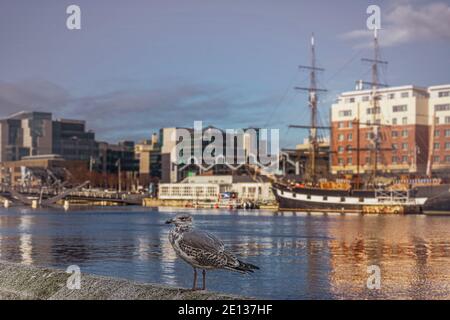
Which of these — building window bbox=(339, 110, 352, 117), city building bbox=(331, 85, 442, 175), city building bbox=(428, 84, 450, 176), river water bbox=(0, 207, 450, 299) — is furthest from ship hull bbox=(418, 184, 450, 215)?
river water bbox=(0, 207, 450, 299)

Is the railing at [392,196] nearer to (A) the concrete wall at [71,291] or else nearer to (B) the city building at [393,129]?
(B) the city building at [393,129]

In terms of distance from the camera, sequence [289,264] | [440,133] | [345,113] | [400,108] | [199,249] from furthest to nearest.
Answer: [345,113] < [400,108] < [440,133] < [289,264] < [199,249]

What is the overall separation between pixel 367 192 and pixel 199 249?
5143 inches

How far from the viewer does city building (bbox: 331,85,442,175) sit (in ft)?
524

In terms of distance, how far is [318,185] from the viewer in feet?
488

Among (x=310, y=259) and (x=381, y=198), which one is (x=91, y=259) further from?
(x=381, y=198)

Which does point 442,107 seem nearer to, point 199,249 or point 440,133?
point 440,133

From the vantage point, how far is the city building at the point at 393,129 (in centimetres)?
15962

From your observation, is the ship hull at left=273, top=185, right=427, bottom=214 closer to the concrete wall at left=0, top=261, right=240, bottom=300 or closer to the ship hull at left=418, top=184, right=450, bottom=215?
the ship hull at left=418, top=184, right=450, bottom=215

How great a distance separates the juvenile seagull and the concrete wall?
76 cm

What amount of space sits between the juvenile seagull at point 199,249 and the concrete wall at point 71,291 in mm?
756

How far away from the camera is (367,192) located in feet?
462

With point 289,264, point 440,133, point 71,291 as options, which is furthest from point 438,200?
point 71,291
